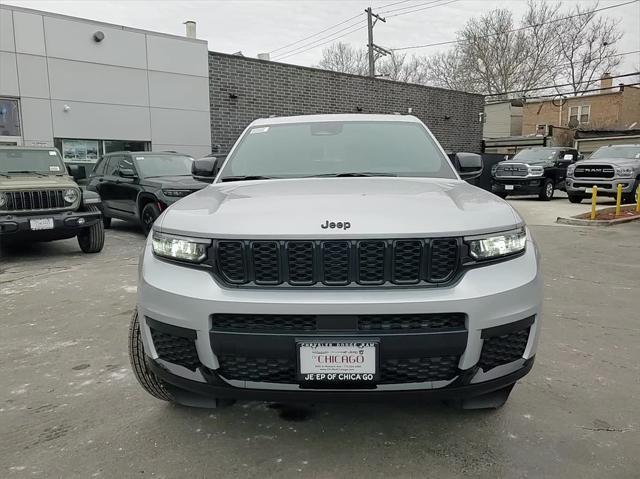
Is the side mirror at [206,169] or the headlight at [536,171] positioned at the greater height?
the side mirror at [206,169]

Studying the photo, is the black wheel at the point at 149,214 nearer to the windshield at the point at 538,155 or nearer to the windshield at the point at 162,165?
the windshield at the point at 162,165

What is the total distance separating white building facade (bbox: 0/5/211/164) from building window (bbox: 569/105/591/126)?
32997mm

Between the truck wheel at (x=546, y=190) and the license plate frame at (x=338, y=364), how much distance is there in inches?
683

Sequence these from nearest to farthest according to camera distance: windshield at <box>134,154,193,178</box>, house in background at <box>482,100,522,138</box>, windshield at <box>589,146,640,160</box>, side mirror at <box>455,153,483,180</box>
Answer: side mirror at <box>455,153,483,180</box> → windshield at <box>134,154,193,178</box> → windshield at <box>589,146,640,160</box> → house in background at <box>482,100,522,138</box>

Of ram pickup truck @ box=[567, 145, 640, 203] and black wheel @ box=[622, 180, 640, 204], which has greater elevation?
ram pickup truck @ box=[567, 145, 640, 203]

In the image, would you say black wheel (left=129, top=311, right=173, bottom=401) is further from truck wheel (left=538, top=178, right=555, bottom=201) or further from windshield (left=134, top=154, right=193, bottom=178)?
truck wheel (left=538, top=178, right=555, bottom=201)

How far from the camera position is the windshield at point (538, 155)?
18.2 metres

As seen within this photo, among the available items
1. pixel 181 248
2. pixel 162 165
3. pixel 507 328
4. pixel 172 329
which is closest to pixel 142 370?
pixel 172 329

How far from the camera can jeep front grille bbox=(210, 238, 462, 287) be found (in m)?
2.11

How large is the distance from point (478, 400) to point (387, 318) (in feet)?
2.37

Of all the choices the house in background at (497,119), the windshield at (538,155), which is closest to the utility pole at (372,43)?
the house in background at (497,119)

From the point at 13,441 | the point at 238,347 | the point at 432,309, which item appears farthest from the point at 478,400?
the point at 13,441

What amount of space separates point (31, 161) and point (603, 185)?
1495cm

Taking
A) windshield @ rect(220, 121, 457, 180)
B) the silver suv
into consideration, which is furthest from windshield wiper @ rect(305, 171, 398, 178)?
the silver suv
